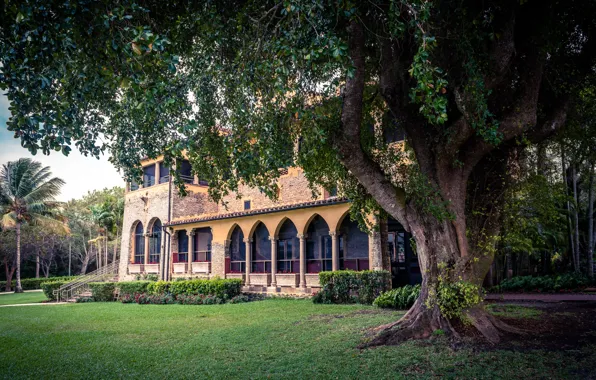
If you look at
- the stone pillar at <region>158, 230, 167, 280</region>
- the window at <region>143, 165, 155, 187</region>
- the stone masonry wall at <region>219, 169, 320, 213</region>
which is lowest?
the stone pillar at <region>158, 230, 167, 280</region>

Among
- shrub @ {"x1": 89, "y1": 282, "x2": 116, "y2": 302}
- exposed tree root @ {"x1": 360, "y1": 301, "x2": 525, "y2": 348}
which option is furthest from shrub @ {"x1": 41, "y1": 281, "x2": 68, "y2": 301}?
exposed tree root @ {"x1": 360, "y1": 301, "x2": 525, "y2": 348}

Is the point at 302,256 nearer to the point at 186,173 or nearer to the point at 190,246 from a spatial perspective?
the point at 190,246

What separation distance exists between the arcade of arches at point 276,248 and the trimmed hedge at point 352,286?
3.58ft

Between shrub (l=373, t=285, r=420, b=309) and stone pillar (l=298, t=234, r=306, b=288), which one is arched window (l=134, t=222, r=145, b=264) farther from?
shrub (l=373, t=285, r=420, b=309)

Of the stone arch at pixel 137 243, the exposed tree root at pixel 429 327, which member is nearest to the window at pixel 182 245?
the stone arch at pixel 137 243

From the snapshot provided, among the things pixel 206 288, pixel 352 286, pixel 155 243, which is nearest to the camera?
pixel 352 286

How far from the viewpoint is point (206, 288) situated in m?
19.6

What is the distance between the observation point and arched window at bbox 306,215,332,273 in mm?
20672

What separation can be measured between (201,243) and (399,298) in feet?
54.9

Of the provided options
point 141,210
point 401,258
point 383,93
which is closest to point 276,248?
point 401,258

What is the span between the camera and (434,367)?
6.41 meters

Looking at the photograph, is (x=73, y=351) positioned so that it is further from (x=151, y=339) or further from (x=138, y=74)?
(x=138, y=74)

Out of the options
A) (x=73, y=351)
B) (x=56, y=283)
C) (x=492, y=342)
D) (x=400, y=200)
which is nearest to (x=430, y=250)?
(x=400, y=200)

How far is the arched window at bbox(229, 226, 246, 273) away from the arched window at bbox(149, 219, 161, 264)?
6.94 m
